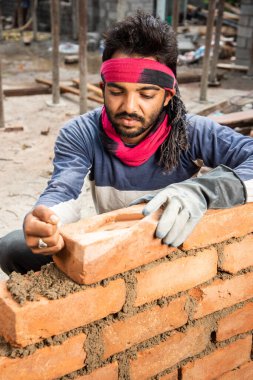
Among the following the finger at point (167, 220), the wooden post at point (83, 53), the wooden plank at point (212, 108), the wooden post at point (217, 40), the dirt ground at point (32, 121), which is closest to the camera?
the finger at point (167, 220)

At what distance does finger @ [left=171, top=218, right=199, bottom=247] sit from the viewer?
71.1 inches

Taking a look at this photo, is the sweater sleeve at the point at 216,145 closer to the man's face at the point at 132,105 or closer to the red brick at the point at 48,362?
the man's face at the point at 132,105

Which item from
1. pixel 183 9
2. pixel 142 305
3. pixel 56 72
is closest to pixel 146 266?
pixel 142 305

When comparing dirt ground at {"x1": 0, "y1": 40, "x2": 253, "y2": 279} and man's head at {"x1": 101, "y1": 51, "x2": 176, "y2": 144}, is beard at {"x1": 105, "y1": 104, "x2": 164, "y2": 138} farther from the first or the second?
dirt ground at {"x1": 0, "y1": 40, "x2": 253, "y2": 279}

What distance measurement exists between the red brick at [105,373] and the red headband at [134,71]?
116cm

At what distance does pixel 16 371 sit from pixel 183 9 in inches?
619

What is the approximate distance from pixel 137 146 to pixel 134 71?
35 centimetres

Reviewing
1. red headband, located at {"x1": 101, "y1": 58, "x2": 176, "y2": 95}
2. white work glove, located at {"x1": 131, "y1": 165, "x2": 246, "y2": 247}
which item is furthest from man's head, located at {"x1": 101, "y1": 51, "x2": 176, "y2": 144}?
white work glove, located at {"x1": 131, "y1": 165, "x2": 246, "y2": 247}

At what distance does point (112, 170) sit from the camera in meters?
2.45

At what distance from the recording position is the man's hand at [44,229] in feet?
5.40

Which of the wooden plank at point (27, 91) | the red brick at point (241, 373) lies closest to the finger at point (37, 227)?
the red brick at point (241, 373)

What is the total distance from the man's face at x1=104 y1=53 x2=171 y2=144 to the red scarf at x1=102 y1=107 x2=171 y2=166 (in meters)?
0.05

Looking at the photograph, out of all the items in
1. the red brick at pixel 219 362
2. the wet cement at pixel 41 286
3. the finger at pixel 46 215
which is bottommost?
the red brick at pixel 219 362

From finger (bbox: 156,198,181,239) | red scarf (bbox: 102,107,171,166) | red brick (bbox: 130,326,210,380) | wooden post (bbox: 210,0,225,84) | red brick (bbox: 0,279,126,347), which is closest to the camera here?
red brick (bbox: 0,279,126,347)
